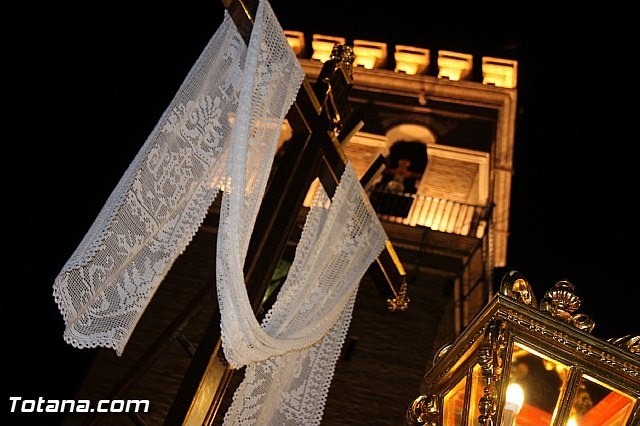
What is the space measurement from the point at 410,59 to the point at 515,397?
16717mm

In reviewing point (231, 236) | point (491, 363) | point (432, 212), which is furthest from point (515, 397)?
point (432, 212)

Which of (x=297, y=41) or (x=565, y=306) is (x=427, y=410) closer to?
(x=565, y=306)

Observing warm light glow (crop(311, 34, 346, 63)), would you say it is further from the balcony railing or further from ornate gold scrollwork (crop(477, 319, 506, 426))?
ornate gold scrollwork (crop(477, 319, 506, 426))

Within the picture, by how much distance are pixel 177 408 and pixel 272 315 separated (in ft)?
2.79

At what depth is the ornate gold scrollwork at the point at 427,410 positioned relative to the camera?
377cm

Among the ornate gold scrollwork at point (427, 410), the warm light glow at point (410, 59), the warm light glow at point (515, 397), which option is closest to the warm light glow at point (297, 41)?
the warm light glow at point (410, 59)

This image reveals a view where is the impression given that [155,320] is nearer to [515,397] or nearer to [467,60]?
[467,60]

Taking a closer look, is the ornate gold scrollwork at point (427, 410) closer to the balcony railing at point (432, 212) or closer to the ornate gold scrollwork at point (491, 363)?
the ornate gold scrollwork at point (491, 363)

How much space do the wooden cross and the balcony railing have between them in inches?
409

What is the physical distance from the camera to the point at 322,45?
19.4m

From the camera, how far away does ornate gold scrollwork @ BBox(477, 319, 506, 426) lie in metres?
3.19

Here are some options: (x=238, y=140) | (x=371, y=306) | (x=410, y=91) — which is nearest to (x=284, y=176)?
(x=238, y=140)

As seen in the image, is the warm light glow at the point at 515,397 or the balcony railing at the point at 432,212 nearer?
the warm light glow at the point at 515,397

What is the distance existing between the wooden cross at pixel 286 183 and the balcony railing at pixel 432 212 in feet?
34.1
